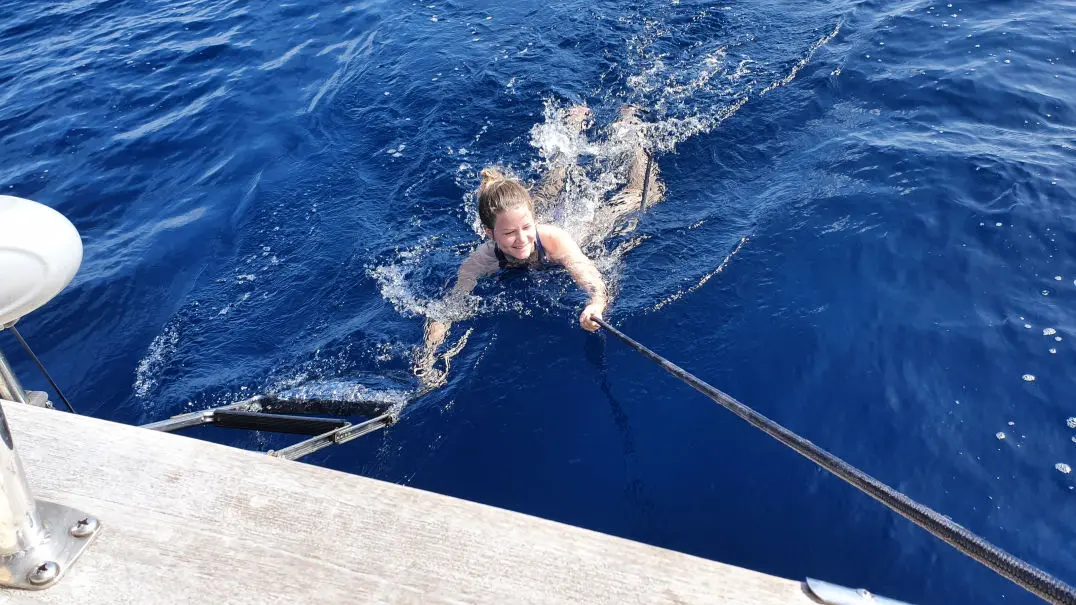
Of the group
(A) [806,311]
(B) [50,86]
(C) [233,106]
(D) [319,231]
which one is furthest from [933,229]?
(B) [50,86]

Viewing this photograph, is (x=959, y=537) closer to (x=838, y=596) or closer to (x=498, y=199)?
(x=838, y=596)

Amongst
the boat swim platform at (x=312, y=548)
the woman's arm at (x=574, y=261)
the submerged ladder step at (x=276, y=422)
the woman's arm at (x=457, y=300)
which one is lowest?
the woman's arm at (x=457, y=300)

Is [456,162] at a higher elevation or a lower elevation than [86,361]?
higher

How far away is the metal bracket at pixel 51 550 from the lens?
1619mm

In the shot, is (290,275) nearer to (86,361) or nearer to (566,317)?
(86,361)

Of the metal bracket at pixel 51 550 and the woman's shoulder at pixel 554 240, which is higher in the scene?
the metal bracket at pixel 51 550

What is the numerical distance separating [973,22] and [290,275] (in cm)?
660

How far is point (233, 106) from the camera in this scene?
7637mm

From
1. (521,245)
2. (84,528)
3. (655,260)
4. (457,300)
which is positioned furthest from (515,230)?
(84,528)

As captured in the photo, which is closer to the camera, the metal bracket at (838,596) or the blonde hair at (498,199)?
the metal bracket at (838,596)

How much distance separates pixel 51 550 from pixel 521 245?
311cm

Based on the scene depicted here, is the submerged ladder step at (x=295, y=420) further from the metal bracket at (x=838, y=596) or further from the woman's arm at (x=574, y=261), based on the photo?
the metal bracket at (x=838, y=596)

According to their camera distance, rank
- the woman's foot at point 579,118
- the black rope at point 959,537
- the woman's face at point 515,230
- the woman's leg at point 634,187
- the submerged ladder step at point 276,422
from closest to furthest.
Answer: the black rope at point 959,537, the submerged ladder step at point 276,422, the woman's face at point 515,230, the woman's leg at point 634,187, the woman's foot at point 579,118

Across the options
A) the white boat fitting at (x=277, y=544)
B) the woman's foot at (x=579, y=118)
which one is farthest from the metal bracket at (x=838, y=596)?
the woman's foot at (x=579, y=118)
